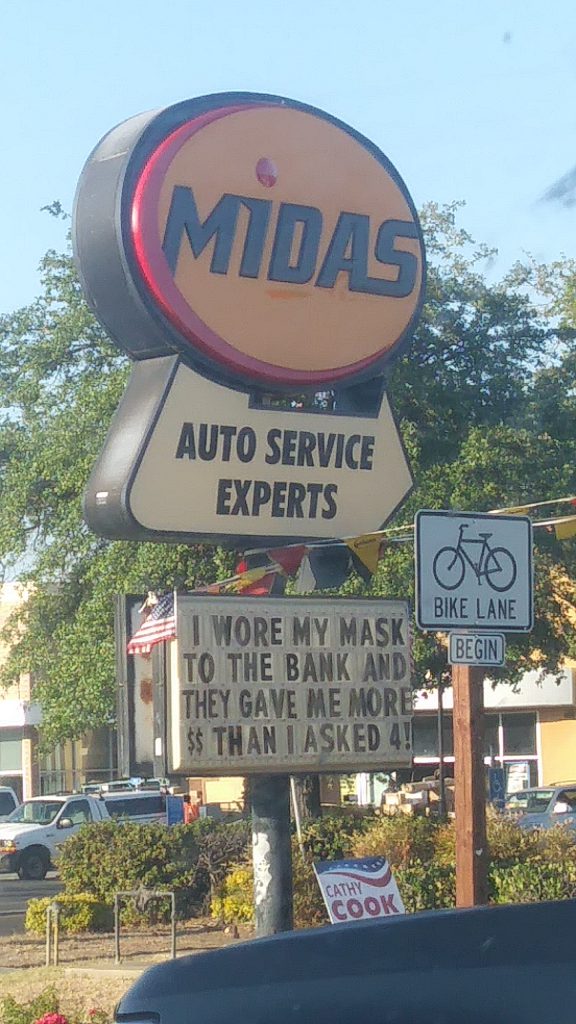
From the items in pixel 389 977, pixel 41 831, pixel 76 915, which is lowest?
pixel 41 831

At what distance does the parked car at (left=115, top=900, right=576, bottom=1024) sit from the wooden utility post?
5858 millimetres

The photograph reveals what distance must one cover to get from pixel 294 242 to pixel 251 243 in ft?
Result: 1.04

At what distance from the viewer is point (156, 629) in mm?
8414

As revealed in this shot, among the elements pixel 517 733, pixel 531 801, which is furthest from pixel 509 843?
pixel 517 733

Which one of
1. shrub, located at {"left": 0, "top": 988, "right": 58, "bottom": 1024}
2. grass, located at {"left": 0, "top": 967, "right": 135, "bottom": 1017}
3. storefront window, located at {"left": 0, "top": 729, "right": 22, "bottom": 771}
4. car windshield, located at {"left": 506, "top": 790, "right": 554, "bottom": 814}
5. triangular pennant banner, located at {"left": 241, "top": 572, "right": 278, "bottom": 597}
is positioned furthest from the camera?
storefront window, located at {"left": 0, "top": 729, "right": 22, "bottom": 771}

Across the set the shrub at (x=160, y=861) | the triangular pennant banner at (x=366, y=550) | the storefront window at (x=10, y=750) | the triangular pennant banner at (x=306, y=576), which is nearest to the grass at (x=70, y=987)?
the triangular pennant banner at (x=306, y=576)

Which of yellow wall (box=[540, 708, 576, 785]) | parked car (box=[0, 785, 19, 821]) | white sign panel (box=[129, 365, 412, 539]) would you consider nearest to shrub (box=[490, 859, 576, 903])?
white sign panel (box=[129, 365, 412, 539])

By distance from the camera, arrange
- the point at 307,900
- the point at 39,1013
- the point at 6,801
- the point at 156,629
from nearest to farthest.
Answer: the point at 156,629 < the point at 39,1013 < the point at 307,900 < the point at 6,801

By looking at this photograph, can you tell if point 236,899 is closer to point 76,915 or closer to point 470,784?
point 76,915

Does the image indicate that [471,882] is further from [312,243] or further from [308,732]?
[312,243]

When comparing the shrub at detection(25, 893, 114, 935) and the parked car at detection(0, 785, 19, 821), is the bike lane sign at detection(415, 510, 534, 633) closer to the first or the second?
the shrub at detection(25, 893, 114, 935)

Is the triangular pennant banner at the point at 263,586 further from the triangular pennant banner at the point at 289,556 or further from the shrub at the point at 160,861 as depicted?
the shrub at the point at 160,861

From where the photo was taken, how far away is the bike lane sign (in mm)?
7262

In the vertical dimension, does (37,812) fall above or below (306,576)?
below
